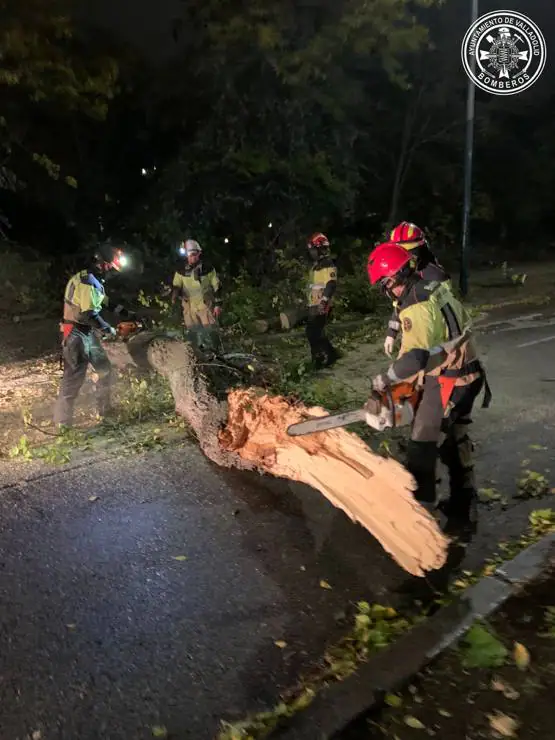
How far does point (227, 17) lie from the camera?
1469 cm

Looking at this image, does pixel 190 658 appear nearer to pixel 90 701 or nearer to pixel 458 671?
pixel 90 701

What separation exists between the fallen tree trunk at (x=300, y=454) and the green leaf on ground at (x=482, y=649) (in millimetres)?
655

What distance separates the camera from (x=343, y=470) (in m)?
4.32

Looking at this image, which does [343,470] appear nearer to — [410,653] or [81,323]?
[410,653]

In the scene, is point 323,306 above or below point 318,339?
above

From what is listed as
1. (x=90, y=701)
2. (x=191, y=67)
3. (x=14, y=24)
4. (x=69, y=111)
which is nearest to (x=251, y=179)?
(x=191, y=67)

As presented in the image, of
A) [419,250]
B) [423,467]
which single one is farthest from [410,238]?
[423,467]

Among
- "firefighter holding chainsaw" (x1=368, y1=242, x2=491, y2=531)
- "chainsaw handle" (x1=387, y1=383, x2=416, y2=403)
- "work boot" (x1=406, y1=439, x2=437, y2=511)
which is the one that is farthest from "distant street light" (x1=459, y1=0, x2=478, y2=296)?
"work boot" (x1=406, y1=439, x2=437, y2=511)

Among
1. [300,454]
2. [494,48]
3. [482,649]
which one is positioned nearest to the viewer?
[482,649]

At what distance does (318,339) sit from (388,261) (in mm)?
4886

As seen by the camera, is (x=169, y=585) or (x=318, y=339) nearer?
(x=169, y=585)

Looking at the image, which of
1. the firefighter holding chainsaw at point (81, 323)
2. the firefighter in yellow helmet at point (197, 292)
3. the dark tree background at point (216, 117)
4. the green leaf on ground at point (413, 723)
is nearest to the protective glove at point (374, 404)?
the green leaf on ground at point (413, 723)

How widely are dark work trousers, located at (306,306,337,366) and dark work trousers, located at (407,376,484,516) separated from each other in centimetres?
438

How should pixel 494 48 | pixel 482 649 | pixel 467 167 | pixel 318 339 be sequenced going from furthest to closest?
pixel 467 167, pixel 494 48, pixel 318 339, pixel 482 649
